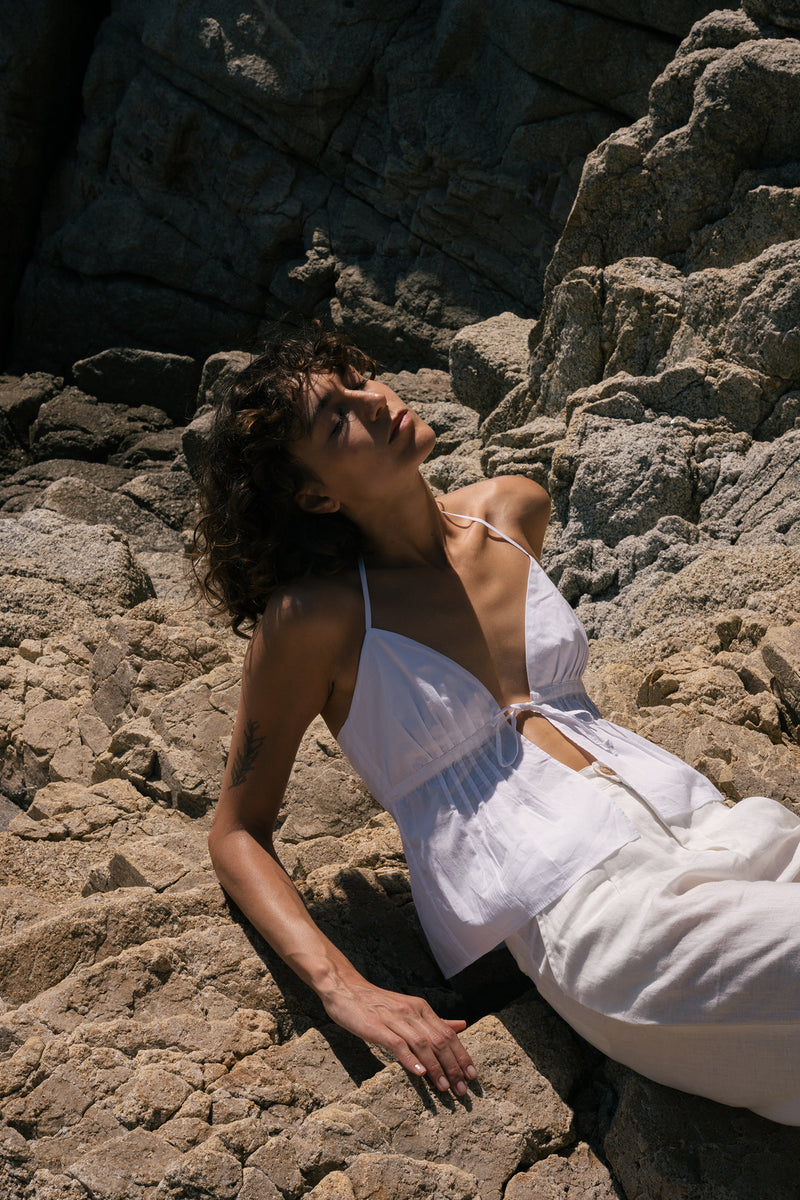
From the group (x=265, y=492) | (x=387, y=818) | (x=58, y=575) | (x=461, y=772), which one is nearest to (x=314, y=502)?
(x=265, y=492)

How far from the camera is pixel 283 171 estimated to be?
13281 millimetres

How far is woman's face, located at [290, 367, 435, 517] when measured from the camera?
7.95ft

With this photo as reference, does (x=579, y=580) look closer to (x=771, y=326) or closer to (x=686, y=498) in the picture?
(x=686, y=498)

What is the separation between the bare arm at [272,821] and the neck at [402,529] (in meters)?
0.36

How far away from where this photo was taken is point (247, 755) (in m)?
2.28

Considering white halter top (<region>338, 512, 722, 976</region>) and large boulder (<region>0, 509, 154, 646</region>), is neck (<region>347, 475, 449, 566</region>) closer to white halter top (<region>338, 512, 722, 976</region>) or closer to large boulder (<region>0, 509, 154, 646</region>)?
white halter top (<region>338, 512, 722, 976</region>)

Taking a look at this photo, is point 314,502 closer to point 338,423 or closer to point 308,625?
point 338,423

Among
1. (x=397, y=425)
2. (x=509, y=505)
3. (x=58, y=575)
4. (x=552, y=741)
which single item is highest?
(x=397, y=425)

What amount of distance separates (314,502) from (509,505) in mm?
678

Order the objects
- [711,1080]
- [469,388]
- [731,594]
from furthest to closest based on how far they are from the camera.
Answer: [469,388] → [731,594] → [711,1080]

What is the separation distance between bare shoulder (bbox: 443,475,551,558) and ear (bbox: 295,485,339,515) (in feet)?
1.78

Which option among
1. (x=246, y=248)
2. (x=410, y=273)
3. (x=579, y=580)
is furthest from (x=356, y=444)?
(x=246, y=248)

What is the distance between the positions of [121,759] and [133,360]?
10.6 meters

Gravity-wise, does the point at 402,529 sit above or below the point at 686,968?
above
